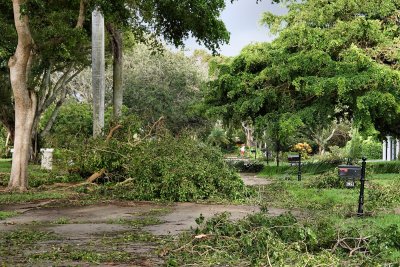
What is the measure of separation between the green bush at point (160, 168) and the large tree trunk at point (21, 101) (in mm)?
1638

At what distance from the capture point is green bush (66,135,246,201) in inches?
630

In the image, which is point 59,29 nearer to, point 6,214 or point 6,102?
point 6,214

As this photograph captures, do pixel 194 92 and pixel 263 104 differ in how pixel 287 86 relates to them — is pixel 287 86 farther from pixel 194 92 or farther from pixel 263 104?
pixel 194 92

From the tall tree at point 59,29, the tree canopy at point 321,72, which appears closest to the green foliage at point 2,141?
the tree canopy at point 321,72

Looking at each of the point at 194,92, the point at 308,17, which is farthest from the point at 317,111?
the point at 194,92

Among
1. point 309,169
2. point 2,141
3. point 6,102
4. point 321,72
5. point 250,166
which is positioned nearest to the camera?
point 321,72

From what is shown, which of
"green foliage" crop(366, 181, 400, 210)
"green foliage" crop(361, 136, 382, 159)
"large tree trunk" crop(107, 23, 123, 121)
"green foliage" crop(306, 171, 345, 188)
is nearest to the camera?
"green foliage" crop(366, 181, 400, 210)

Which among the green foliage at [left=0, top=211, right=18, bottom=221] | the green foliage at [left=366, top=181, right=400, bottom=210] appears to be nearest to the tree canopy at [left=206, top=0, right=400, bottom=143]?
the green foliage at [left=366, top=181, right=400, bottom=210]

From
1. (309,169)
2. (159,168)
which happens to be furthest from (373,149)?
(159,168)

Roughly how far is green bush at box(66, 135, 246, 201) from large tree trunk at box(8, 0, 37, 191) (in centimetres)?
164

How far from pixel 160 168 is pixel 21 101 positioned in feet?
15.1

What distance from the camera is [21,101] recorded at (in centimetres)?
1756

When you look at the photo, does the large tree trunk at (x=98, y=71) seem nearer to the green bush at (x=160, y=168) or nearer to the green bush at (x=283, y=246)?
the green bush at (x=160, y=168)

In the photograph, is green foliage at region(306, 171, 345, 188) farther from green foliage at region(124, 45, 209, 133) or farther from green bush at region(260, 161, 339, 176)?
green foliage at region(124, 45, 209, 133)
